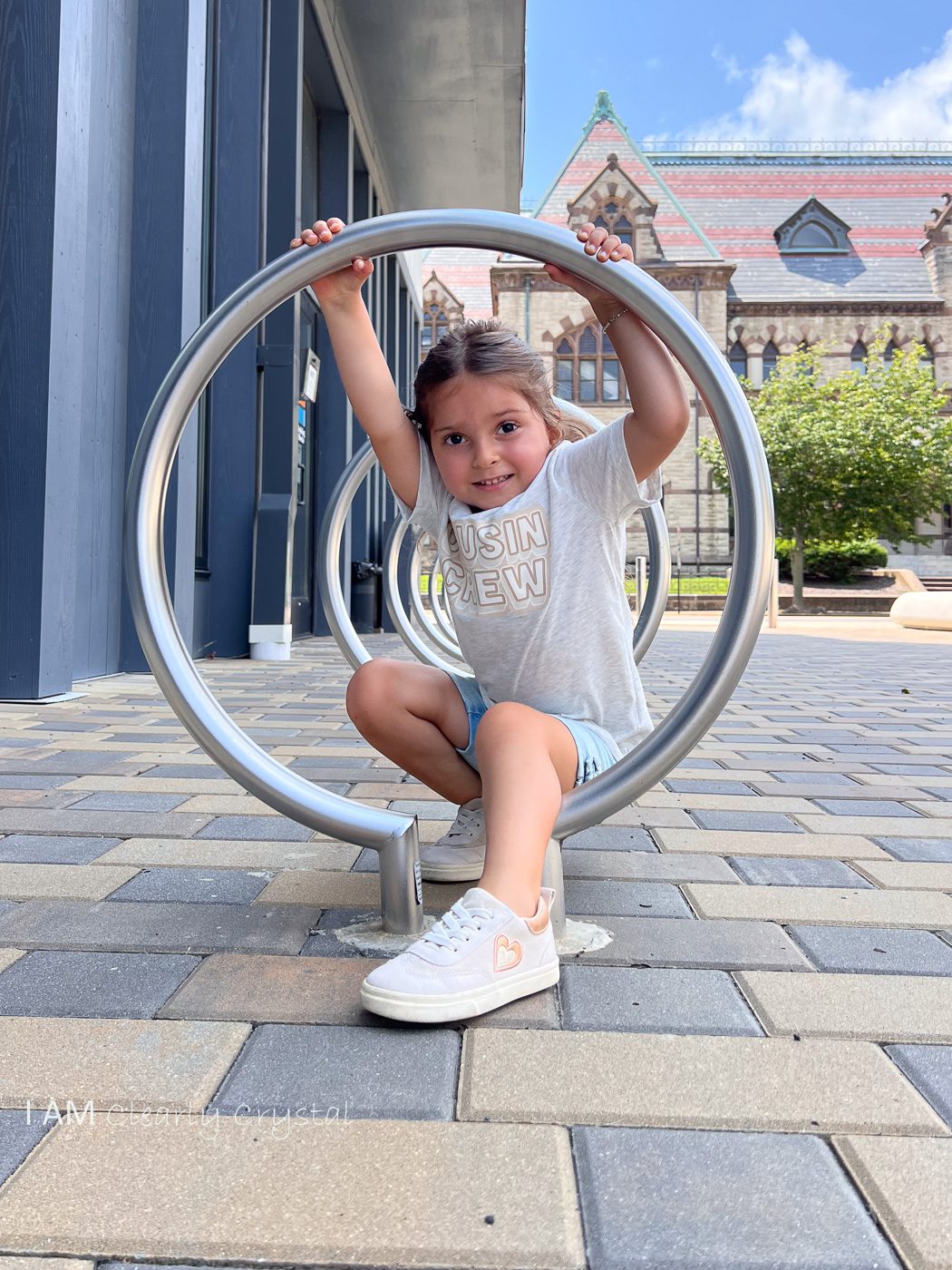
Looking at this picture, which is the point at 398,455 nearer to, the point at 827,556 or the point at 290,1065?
the point at 290,1065

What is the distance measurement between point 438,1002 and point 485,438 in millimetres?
845

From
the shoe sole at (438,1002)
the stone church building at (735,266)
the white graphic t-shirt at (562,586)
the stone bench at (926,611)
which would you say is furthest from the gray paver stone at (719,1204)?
the stone church building at (735,266)

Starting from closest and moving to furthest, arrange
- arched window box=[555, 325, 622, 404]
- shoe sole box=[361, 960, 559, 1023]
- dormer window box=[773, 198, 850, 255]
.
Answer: shoe sole box=[361, 960, 559, 1023] < arched window box=[555, 325, 622, 404] < dormer window box=[773, 198, 850, 255]

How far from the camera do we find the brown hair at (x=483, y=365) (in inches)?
63.9

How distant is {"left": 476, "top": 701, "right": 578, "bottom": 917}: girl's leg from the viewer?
1317 millimetres

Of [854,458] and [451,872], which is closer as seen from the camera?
[451,872]

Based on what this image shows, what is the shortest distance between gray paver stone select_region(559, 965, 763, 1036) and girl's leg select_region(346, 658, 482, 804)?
1.58 feet

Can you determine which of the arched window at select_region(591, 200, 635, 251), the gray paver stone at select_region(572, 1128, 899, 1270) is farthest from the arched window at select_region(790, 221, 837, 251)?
the gray paver stone at select_region(572, 1128, 899, 1270)

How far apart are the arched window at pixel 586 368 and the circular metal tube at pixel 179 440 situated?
27.7m

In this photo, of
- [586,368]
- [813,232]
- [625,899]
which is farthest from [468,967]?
[813,232]

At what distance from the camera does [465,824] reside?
1.80 metres

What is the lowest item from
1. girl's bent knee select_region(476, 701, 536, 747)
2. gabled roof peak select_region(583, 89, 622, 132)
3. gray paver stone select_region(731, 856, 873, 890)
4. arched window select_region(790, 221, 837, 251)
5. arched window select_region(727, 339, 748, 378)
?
gray paver stone select_region(731, 856, 873, 890)

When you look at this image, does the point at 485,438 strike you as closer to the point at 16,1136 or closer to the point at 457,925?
the point at 457,925

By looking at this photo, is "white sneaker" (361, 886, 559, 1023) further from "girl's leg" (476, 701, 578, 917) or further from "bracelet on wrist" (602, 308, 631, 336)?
"bracelet on wrist" (602, 308, 631, 336)
